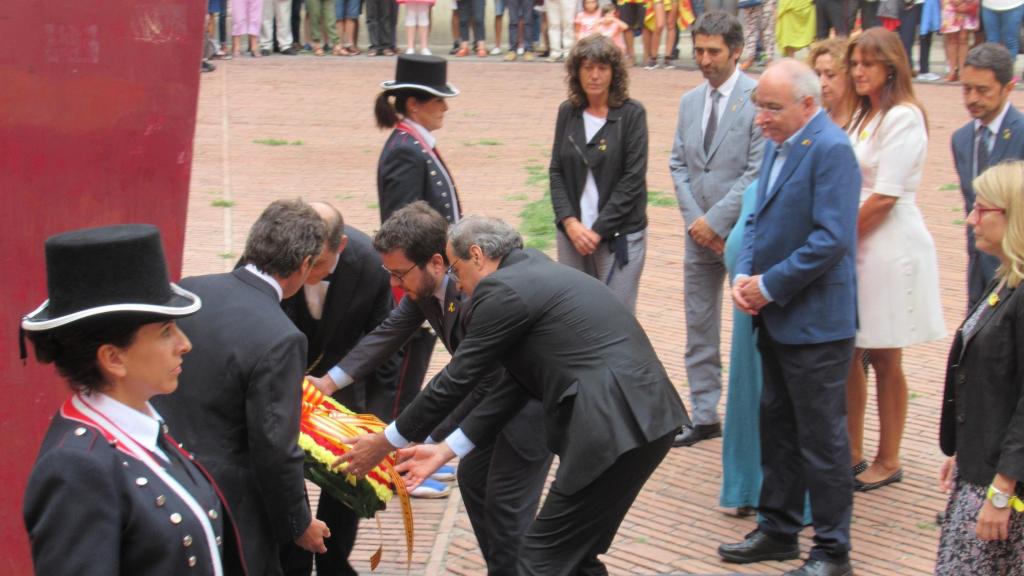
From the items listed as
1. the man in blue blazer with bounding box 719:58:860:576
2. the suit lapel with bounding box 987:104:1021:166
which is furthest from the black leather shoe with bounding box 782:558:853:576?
the suit lapel with bounding box 987:104:1021:166

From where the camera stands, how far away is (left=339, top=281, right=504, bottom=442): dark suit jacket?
509 cm

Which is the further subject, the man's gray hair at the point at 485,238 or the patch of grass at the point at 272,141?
the patch of grass at the point at 272,141

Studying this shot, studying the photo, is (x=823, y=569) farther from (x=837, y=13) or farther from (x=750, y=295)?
(x=837, y=13)

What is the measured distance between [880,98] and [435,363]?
134 inches

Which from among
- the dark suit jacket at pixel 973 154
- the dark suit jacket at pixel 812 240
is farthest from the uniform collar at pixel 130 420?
the dark suit jacket at pixel 973 154

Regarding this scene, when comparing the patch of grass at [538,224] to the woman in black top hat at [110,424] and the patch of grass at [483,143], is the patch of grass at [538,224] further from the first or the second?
the woman in black top hat at [110,424]

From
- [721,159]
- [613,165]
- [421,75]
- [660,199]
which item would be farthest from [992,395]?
[660,199]

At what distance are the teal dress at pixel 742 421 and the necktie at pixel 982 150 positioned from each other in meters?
1.46

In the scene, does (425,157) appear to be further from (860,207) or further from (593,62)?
(860,207)

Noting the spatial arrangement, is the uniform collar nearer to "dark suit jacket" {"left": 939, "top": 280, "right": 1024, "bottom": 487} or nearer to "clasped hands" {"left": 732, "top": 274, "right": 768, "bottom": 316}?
"dark suit jacket" {"left": 939, "top": 280, "right": 1024, "bottom": 487}

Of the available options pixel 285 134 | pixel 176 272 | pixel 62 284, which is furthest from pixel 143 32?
pixel 285 134

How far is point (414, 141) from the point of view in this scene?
21.5 feet

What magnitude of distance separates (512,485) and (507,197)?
24.3 ft

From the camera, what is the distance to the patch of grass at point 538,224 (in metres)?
10.5
